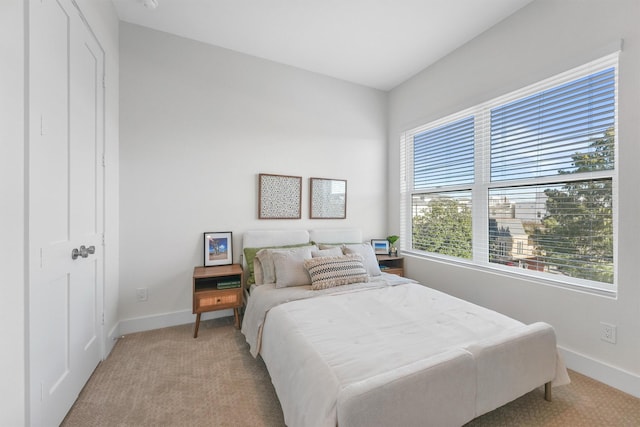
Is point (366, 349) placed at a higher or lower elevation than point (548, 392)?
higher

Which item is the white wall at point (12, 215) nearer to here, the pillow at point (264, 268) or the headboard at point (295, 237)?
the pillow at point (264, 268)

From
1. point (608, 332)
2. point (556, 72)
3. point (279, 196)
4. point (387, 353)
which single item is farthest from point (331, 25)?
point (608, 332)

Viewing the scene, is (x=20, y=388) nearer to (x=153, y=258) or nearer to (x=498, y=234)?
(x=153, y=258)

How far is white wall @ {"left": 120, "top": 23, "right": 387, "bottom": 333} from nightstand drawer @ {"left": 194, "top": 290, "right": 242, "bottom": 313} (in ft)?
1.48

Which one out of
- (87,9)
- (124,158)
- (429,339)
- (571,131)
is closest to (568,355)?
(429,339)

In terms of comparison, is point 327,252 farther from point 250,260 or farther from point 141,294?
point 141,294

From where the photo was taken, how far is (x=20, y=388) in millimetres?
1120

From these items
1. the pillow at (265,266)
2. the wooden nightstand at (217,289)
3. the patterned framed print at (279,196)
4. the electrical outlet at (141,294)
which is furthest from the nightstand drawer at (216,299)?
the patterned framed print at (279,196)

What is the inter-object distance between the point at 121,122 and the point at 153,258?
1341 millimetres

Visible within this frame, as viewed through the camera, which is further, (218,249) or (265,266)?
(218,249)

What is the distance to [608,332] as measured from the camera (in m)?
1.85

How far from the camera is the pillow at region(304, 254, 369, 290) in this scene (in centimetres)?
238

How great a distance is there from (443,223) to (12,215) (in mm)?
3478

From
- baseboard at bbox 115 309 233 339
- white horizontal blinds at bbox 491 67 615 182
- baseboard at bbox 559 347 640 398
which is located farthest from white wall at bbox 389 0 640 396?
baseboard at bbox 115 309 233 339
